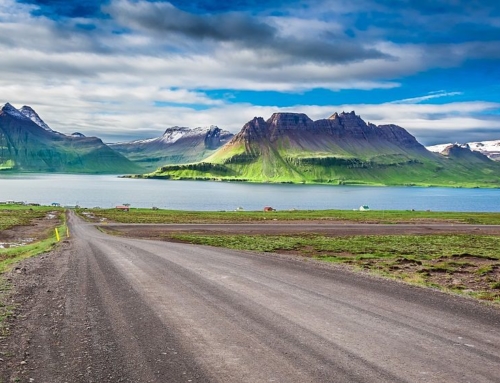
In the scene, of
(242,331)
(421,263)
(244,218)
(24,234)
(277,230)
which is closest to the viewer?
(242,331)

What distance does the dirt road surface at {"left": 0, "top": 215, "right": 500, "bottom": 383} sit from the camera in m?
9.77

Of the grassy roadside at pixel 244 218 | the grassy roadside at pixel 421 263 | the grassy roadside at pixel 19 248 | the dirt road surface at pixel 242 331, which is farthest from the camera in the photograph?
the grassy roadside at pixel 244 218

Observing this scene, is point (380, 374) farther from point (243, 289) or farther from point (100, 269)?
point (100, 269)

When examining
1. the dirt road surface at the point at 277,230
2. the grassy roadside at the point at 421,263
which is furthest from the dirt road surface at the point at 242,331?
the dirt road surface at the point at 277,230

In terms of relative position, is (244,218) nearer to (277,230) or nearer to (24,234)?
(277,230)

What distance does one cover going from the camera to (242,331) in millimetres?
12742

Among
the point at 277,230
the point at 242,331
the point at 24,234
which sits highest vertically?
the point at 242,331

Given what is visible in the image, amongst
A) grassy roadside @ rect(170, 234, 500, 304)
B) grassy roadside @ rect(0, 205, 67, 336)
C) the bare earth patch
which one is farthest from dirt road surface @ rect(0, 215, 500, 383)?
the bare earth patch

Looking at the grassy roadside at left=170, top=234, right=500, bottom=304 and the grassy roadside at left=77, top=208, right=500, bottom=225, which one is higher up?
the grassy roadside at left=77, top=208, right=500, bottom=225

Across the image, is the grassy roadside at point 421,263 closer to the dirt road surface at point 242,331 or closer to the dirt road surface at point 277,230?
the dirt road surface at point 242,331

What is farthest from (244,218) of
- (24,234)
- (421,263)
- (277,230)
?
(421,263)

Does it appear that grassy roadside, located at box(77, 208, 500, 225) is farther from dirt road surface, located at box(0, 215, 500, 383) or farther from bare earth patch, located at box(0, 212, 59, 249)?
dirt road surface, located at box(0, 215, 500, 383)

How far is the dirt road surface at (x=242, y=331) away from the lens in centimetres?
977

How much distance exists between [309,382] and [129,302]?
9234 mm
